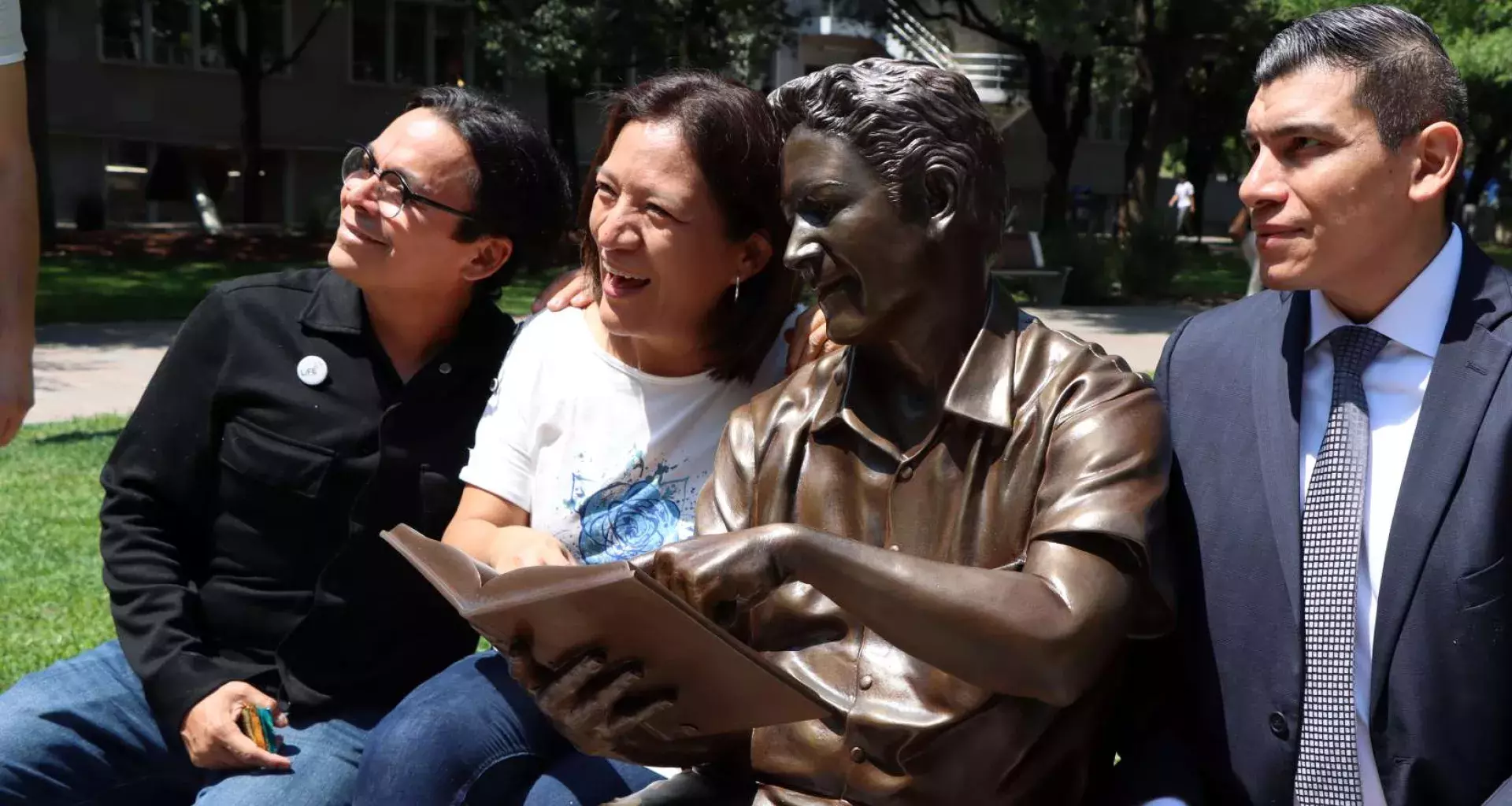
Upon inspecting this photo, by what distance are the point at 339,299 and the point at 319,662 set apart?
29.2 inches

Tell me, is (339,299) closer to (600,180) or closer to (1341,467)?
(600,180)

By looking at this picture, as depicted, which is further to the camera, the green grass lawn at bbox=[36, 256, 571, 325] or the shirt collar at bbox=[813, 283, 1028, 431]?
the green grass lawn at bbox=[36, 256, 571, 325]

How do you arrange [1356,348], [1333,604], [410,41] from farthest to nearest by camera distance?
[410,41], [1356,348], [1333,604]

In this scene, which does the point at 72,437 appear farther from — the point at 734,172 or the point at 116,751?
the point at 734,172

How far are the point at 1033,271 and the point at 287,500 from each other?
16.9 meters

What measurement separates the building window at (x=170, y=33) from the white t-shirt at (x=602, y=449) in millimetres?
31033

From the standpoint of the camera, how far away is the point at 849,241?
2.35 meters

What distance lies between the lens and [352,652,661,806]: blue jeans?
111 inches

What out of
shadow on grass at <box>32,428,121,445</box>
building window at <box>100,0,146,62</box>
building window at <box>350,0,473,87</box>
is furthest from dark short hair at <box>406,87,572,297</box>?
building window at <box>350,0,473,87</box>

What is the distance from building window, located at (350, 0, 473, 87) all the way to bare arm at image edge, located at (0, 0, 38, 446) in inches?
1277

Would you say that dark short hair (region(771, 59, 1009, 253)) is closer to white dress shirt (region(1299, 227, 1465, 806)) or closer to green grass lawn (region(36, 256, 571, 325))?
white dress shirt (region(1299, 227, 1465, 806))

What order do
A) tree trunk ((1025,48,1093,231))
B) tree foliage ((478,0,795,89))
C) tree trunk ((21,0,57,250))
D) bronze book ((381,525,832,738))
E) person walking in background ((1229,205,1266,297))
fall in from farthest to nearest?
tree trunk ((1025,48,1093,231)) < tree foliage ((478,0,795,89)) < tree trunk ((21,0,57,250)) < person walking in background ((1229,205,1266,297)) < bronze book ((381,525,832,738))

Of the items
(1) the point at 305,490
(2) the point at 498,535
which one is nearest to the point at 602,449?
(2) the point at 498,535

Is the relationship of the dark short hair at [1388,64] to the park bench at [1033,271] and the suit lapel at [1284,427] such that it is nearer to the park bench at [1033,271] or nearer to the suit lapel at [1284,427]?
the suit lapel at [1284,427]
